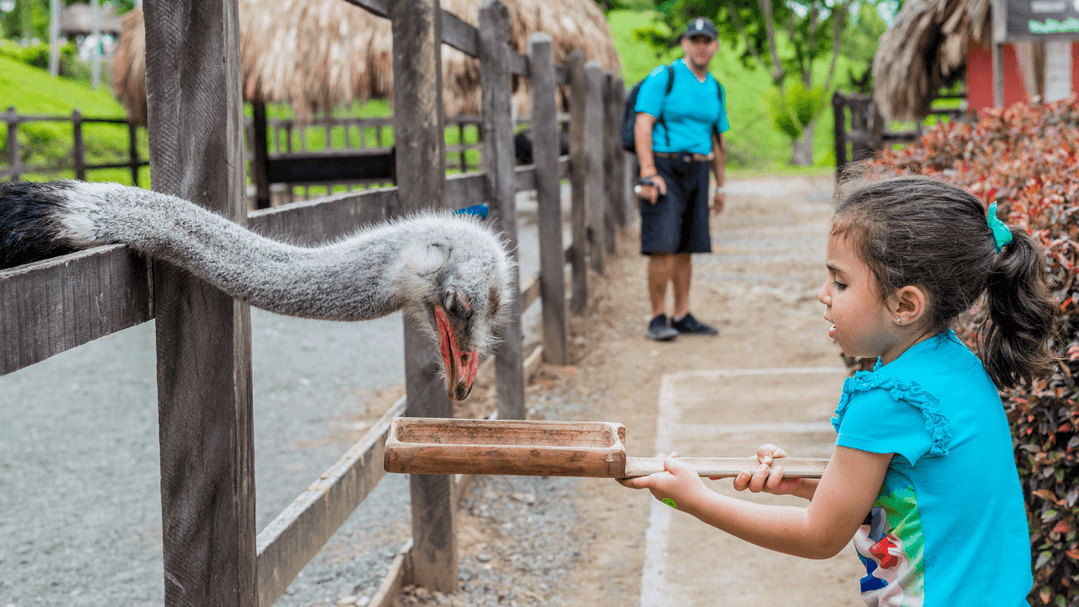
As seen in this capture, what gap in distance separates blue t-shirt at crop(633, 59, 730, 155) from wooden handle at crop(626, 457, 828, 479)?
4741mm

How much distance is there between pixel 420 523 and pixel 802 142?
29782mm

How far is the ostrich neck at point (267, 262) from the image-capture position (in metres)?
1.55

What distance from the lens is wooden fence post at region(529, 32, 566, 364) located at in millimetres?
5762

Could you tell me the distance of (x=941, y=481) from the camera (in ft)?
5.17

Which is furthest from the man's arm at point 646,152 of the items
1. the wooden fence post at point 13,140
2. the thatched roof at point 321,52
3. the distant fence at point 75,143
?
the wooden fence post at point 13,140

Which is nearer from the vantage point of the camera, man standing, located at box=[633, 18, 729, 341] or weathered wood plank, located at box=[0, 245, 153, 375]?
weathered wood plank, located at box=[0, 245, 153, 375]

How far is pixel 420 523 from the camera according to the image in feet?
10.2

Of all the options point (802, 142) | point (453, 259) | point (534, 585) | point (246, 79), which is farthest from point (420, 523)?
point (802, 142)

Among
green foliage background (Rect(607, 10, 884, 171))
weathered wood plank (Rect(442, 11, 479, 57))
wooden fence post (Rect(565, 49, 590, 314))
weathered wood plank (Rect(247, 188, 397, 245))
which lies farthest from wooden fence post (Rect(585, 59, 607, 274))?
green foliage background (Rect(607, 10, 884, 171))

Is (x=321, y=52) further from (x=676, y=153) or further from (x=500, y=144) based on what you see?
(x=500, y=144)

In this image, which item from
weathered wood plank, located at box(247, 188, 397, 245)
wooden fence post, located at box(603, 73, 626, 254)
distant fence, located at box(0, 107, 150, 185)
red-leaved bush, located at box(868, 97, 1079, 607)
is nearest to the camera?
weathered wood plank, located at box(247, 188, 397, 245)

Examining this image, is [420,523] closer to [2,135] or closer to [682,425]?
[682,425]

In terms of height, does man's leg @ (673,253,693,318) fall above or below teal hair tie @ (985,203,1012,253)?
below

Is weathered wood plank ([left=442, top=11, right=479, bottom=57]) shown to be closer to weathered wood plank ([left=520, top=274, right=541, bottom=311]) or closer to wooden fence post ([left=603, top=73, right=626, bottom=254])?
weathered wood plank ([left=520, top=274, right=541, bottom=311])
